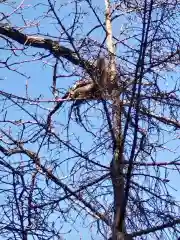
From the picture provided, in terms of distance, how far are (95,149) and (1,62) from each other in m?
1.31

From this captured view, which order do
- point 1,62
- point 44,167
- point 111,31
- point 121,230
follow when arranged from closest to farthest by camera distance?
point 121,230, point 44,167, point 111,31, point 1,62

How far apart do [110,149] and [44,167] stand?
49 cm

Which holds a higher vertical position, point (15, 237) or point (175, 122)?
point (175, 122)

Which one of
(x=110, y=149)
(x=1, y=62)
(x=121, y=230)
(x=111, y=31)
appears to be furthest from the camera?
(x=1, y=62)

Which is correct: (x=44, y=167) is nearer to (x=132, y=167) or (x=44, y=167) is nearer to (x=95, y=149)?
(x=95, y=149)

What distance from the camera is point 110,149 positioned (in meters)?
3.34

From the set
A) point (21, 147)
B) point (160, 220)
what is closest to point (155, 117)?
point (160, 220)

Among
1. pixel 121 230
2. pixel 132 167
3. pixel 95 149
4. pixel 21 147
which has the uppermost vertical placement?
pixel 21 147

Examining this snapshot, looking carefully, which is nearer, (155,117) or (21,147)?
(155,117)

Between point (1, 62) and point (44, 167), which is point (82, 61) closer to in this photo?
point (44, 167)

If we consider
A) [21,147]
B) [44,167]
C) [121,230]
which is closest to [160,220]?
[121,230]

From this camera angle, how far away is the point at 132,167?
3.16m

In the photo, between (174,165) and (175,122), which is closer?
(174,165)

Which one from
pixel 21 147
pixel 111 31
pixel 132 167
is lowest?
pixel 132 167
